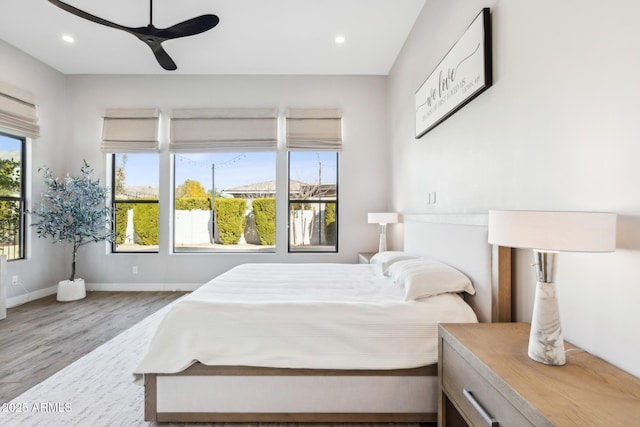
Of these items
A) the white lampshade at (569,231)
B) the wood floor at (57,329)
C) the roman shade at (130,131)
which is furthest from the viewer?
the roman shade at (130,131)

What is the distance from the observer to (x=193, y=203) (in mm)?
4883

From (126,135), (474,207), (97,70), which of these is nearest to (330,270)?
(474,207)

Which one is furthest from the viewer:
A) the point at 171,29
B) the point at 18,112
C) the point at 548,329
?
the point at 18,112

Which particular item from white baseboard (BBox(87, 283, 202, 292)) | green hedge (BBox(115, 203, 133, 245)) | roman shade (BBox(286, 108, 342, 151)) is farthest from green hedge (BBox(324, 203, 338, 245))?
green hedge (BBox(115, 203, 133, 245))

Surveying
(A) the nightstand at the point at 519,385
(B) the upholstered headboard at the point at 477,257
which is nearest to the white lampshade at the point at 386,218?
(B) the upholstered headboard at the point at 477,257

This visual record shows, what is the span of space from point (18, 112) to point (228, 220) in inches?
111

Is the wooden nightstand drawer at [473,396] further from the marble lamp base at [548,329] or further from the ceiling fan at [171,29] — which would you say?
the ceiling fan at [171,29]

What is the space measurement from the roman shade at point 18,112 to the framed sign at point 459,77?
15.4ft

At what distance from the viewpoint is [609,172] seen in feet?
3.82

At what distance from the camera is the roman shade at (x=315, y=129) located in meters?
4.61

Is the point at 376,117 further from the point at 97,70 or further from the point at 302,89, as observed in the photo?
the point at 97,70

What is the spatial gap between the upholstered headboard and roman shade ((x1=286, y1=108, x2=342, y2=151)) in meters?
2.33

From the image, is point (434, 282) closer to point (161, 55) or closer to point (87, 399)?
point (87, 399)

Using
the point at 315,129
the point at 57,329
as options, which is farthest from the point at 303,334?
the point at 315,129
